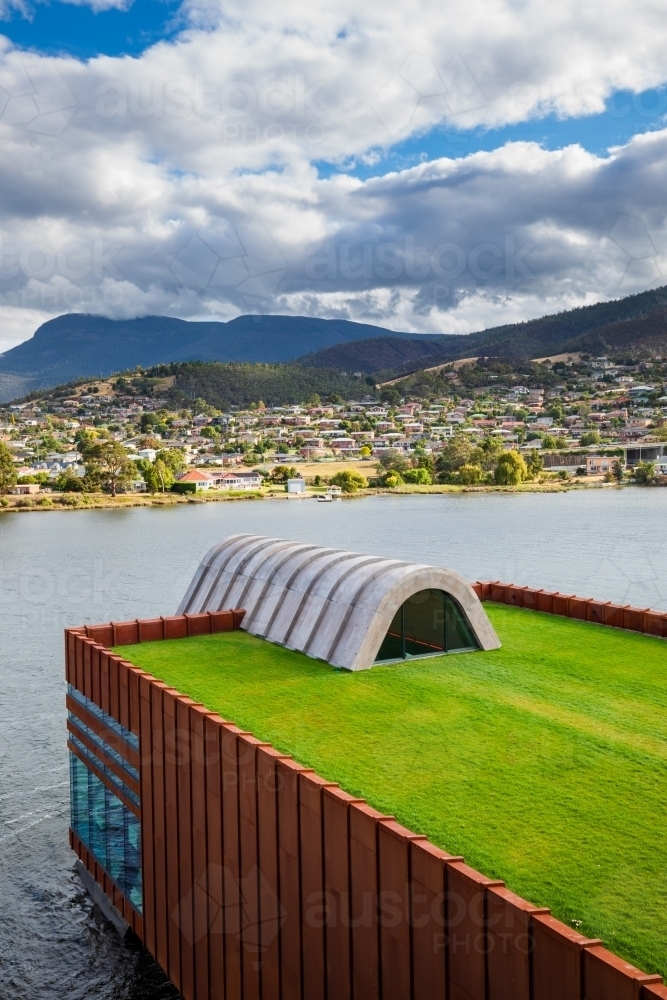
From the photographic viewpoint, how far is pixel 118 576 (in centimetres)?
4284

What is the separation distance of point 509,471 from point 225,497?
997 inches

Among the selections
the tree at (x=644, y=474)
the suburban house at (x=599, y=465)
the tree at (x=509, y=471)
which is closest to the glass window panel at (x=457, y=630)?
the tree at (x=509, y=471)

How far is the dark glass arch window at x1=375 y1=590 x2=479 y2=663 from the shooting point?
1413cm

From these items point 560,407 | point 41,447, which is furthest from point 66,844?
point 560,407

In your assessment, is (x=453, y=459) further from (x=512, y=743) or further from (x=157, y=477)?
(x=512, y=743)

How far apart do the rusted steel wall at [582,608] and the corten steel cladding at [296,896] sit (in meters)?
8.08

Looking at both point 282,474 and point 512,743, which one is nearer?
point 512,743

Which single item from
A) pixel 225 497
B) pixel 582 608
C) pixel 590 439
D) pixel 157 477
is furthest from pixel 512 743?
pixel 590 439

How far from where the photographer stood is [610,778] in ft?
28.9

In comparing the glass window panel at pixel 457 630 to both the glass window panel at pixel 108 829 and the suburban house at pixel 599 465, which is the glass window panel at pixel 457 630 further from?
the suburban house at pixel 599 465

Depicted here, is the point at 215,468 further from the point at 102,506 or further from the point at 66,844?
the point at 66,844

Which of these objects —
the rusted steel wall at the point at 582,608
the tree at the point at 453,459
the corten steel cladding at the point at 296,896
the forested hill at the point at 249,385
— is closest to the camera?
the corten steel cladding at the point at 296,896

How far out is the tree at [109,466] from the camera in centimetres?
8169

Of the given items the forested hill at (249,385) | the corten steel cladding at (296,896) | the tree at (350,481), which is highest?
the forested hill at (249,385)
